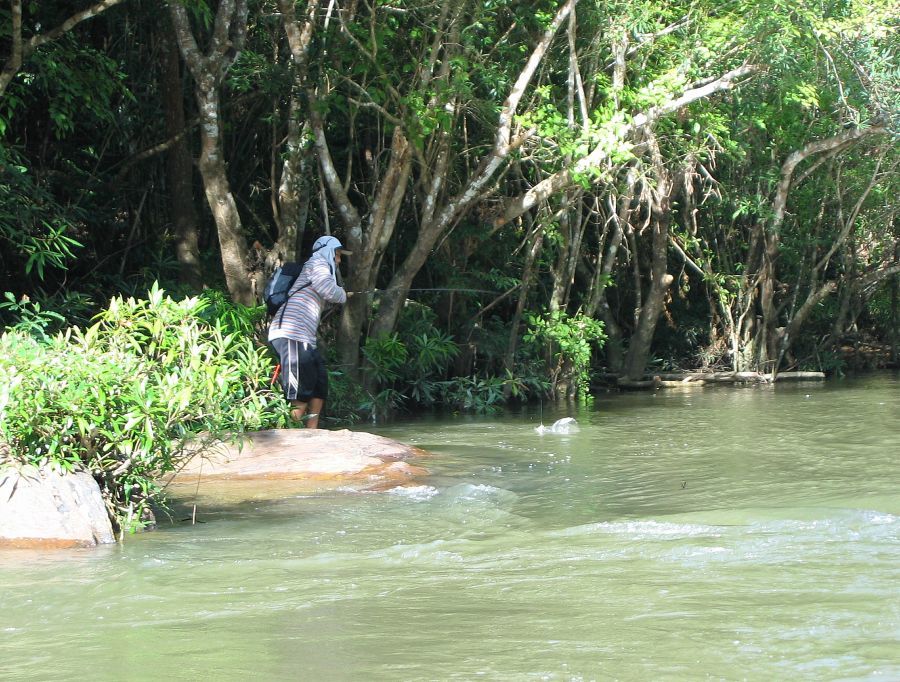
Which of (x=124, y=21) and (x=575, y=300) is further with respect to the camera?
(x=575, y=300)

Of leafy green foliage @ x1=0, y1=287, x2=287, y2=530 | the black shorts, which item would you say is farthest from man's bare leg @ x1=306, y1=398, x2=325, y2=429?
leafy green foliage @ x1=0, y1=287, x2=287, y2=530

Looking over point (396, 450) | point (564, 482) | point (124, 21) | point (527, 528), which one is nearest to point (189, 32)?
point (124, 21)

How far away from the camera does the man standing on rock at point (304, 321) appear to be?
29.1 feet

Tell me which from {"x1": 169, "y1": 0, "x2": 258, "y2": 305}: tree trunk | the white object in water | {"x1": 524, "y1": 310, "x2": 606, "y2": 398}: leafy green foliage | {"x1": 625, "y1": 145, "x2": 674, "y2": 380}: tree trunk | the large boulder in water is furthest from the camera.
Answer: {"x1": 625, "y1": 145, "x2": 674, "y2": 380}: tree trunk

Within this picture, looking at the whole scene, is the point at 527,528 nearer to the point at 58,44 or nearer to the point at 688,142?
the point at 58,44

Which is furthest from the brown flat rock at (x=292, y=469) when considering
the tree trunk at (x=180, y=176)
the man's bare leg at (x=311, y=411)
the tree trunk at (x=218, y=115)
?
the tree trunk at (x=180, y=176)

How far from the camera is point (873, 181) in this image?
14133 millimetres

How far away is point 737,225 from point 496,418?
6.49 meters

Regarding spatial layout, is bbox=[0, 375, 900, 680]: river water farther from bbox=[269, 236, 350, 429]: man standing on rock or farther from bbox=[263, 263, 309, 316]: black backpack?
bbox=[263, 263, 309, 316]: black backpack

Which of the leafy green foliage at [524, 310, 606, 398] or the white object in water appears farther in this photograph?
the leafy green foliage at [524, 310, 606, 398]

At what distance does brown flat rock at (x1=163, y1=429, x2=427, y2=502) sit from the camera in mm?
7281

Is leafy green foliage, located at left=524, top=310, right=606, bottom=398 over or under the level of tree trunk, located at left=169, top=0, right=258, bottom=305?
under

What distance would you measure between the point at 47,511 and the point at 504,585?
8.07 feet

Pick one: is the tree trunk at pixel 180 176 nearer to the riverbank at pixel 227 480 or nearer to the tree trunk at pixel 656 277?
the riverbank at pixel 227 480
